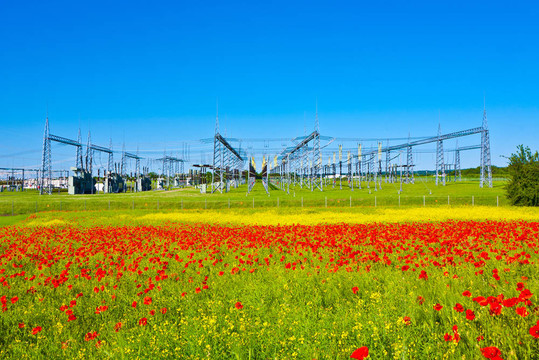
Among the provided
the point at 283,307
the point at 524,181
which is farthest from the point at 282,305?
the point at 524,181

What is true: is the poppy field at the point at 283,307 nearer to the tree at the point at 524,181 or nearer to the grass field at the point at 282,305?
the grass field at the point at 282,305

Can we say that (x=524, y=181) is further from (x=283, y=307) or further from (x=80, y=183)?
(x=80, y=183)

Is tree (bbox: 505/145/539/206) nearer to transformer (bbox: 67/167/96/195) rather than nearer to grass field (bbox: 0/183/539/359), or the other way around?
grass field (bbox: 0/183/539/359)

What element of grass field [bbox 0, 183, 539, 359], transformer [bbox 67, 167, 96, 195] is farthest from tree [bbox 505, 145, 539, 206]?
transformer [bbox 67, 167, 96, 195]

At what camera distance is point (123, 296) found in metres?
5.47

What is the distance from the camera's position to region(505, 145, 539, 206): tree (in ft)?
80.2

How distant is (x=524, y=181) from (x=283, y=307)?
90.6 feet

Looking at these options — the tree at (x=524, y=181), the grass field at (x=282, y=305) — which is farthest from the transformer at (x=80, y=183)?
the tree at (x=524, y=181)

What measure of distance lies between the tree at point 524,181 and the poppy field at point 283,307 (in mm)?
19295

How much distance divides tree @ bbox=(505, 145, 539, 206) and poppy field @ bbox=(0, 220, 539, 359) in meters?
19.3

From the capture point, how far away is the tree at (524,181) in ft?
80.2

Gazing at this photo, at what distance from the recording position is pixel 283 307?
4.52 metres

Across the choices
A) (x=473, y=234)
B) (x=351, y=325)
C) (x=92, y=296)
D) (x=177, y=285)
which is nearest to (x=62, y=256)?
(x=92, y=296)

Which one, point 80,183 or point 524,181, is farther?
point 80,183
